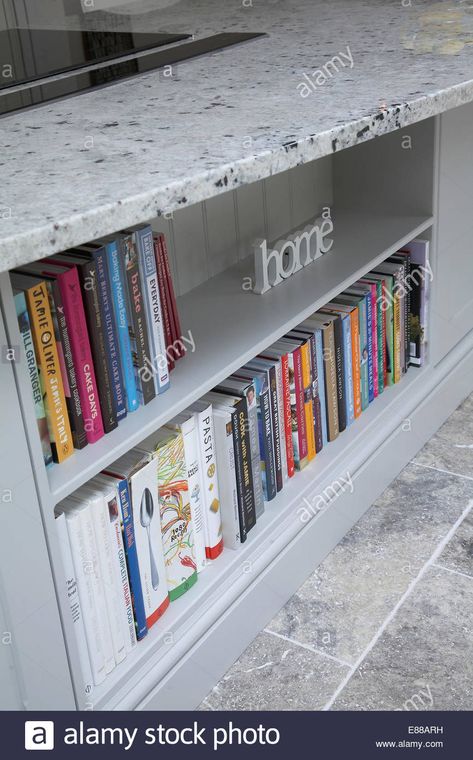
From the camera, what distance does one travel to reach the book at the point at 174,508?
1361mm

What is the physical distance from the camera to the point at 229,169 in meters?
1.01

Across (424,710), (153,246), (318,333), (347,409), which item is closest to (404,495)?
(347,409)

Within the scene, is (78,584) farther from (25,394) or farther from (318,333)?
(318,333)

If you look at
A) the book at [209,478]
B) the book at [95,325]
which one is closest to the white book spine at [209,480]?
the book at [209,478]

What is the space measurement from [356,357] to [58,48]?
33.4 inches

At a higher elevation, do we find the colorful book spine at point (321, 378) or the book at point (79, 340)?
the book at point (79, 340)

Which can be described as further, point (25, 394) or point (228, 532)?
point (228, 532)

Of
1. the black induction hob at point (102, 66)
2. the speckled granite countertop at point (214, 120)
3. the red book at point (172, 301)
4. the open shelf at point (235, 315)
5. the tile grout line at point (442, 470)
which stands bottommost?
the tile grout line at point (442, 470)

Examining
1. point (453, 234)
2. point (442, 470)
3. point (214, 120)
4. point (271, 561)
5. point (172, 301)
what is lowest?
point (442, 470)

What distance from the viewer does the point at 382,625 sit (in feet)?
5.32

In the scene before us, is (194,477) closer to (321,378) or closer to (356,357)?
(321,378)

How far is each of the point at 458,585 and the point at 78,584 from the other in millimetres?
817

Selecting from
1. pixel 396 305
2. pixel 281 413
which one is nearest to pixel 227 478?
pixel 281 413

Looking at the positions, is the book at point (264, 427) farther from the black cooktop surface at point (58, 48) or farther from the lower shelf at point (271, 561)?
the black cooktop surface at point (58, 48)
